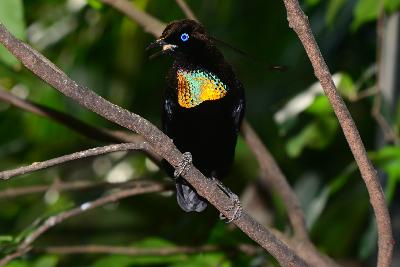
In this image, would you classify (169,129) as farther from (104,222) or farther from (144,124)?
(104,222)

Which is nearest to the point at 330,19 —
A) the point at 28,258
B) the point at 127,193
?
the point at 127,193

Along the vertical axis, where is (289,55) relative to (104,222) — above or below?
below

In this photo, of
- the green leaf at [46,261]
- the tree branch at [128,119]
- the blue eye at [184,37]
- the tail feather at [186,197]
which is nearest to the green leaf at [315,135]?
the tail feather at [186,197]

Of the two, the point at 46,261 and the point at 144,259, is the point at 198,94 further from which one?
the point at 46,261

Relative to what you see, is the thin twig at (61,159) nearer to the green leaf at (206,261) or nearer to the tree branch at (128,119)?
the tree branch at (128,119)

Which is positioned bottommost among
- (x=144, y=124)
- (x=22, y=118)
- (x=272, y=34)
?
(x=144, y=124)

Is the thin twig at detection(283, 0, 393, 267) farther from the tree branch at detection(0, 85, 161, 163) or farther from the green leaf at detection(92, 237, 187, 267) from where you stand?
the green leaf at detection(92, 237, 187, 267)

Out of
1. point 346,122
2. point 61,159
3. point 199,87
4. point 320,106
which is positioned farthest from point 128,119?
point 320,106
